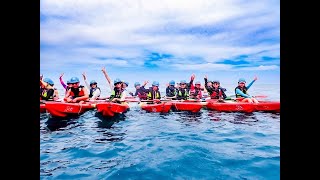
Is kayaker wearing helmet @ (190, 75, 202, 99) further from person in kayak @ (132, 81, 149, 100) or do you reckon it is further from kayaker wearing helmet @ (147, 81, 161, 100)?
person in kayak @ (132, 81, 149, 100)

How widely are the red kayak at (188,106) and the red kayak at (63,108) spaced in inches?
96.1

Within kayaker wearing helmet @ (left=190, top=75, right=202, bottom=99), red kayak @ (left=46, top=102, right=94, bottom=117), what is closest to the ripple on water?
red kayak @ (left=46, top=102, right=94, bottom=117)

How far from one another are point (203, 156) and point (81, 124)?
3.10 m

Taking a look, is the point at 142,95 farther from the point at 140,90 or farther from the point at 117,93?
the point at 117,93

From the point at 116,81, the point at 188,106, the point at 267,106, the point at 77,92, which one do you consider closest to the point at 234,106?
the point at 267,106

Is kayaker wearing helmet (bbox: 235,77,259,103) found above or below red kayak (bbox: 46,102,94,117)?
above

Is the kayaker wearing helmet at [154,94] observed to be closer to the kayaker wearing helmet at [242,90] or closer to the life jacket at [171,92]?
the life jacket at [171,92]

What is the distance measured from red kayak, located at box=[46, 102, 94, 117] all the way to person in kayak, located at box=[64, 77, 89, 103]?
0.54m

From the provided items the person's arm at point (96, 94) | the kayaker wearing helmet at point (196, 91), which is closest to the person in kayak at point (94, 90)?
the person's arm at point (96, 94)

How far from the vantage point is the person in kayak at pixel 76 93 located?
6207mm

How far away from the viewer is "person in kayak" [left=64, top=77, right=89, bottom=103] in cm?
621

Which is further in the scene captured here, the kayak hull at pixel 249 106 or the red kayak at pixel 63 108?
the kayak hull at pixel 249 106
